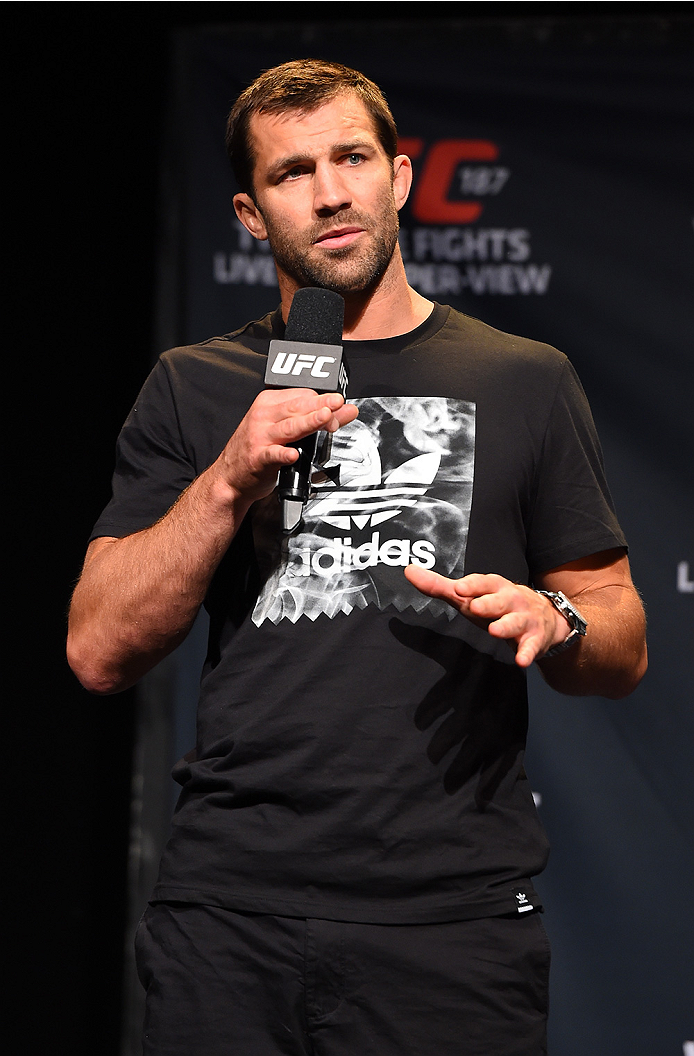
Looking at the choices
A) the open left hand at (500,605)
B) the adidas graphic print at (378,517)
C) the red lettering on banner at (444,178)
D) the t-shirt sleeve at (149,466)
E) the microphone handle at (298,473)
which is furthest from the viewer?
the red lettering on banner at (444,178)

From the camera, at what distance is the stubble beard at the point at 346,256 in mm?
1616

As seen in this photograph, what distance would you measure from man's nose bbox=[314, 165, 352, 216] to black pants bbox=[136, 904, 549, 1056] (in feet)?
3.27

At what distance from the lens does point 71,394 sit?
260 cm

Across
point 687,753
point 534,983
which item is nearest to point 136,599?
point 534,983

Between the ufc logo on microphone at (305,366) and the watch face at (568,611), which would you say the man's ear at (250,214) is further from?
the watch face at (568,611)

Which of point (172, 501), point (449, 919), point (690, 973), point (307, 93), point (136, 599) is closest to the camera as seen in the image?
point (449, 919)

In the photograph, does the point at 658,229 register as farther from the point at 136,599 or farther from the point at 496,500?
the point at 136,599

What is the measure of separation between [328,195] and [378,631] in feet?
2.18

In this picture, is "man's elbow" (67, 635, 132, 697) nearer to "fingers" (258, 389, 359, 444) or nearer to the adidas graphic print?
the adidas graphic print

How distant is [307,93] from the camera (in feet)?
5.60

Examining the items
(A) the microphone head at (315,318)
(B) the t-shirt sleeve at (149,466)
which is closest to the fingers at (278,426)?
(A) the microphone head at (315,318)

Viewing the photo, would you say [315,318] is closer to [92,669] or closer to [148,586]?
[148,586]

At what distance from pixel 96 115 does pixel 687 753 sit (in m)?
2.11

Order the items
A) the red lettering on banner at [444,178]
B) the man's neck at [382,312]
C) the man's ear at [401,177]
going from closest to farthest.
→ 1. the man's neck at [382,312]
2. the man's ear at [401,177]
3. the red lettering on banner at [444,178]
